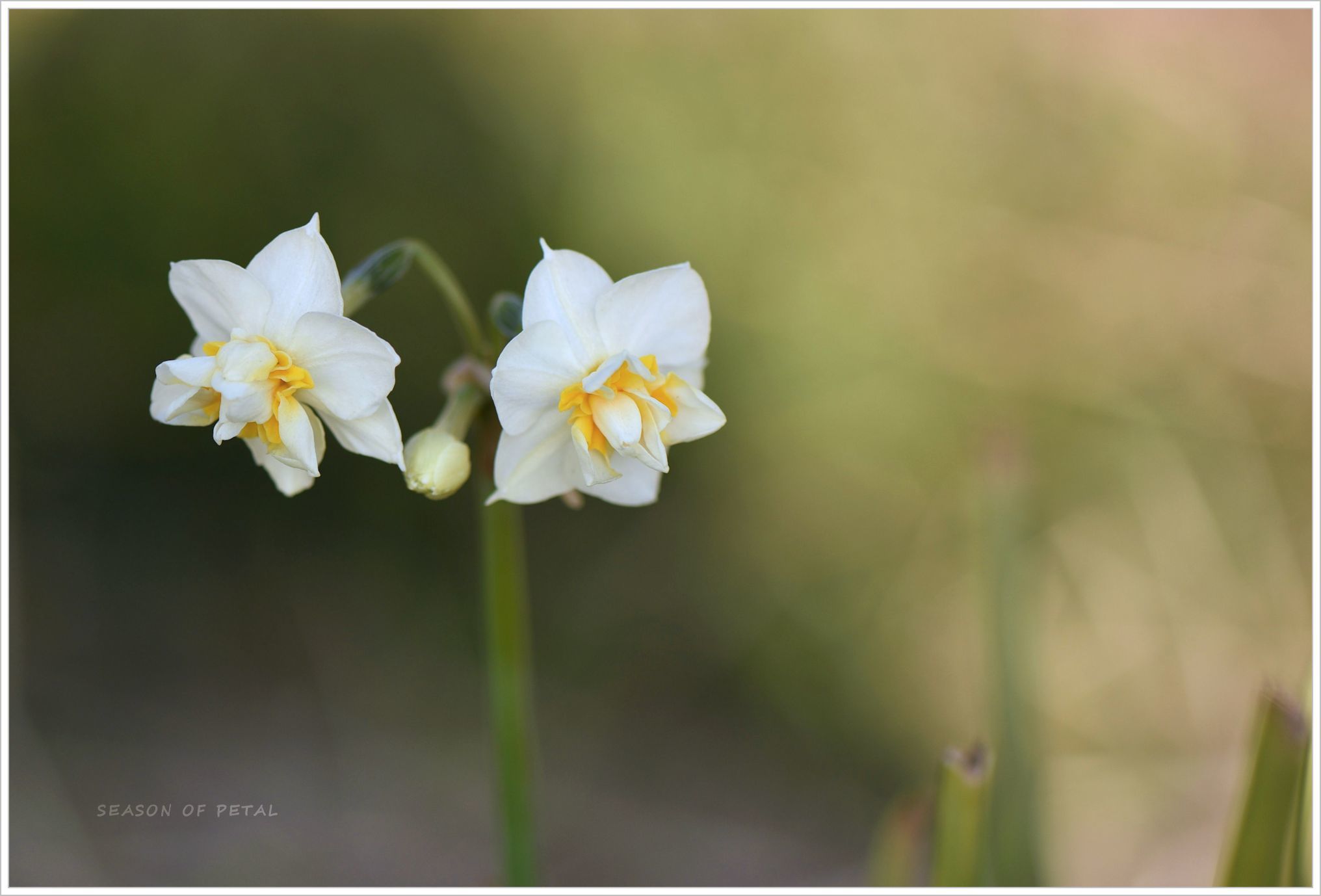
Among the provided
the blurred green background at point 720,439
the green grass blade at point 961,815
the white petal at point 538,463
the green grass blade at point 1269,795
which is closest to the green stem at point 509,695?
the white petal at point 538,463

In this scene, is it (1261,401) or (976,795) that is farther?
(1261,401)

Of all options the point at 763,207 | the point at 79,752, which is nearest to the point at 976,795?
A: the point at 763,207

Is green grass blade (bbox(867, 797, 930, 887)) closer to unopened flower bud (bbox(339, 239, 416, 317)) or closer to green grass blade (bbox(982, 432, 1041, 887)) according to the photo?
green grass blade (bbox(982, 432, 1041, 887))

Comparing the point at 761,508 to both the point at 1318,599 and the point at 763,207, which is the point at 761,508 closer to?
the point at 763,207

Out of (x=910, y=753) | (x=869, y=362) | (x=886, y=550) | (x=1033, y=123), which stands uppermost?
(x=1033, y=123)

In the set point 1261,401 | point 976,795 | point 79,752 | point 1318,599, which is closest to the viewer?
point 976,795
